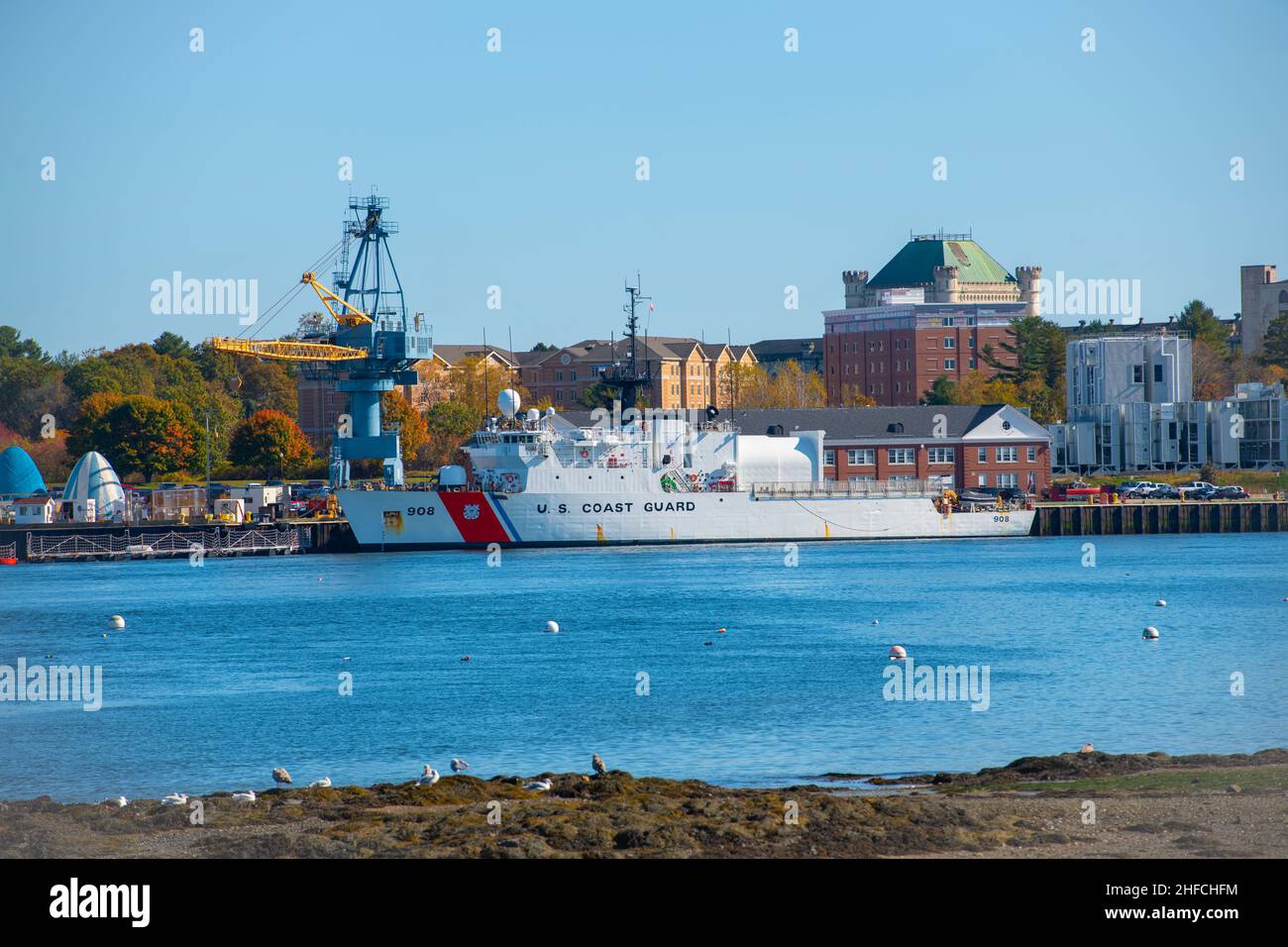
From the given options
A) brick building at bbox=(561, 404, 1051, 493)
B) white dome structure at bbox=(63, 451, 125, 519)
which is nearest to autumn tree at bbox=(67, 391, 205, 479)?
white dome structure at bbox=(63, 451, 125, 519)

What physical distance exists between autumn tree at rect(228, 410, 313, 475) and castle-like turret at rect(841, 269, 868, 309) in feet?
227

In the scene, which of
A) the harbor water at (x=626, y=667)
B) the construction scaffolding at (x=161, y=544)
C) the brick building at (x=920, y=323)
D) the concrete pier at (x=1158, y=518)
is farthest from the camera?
the brick building at (x=920, y=323)

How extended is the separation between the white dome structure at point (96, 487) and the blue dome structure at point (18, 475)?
19.2ft

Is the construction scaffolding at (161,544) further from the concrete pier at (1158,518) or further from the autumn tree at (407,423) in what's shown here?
the concrete pier at (1158,518)

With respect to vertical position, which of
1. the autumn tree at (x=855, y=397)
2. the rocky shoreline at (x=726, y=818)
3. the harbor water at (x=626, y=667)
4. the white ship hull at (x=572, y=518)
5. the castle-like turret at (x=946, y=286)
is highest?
the castle-like turret at (x=946, y=286)

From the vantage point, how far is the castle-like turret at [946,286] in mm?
136000

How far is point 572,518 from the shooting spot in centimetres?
6506

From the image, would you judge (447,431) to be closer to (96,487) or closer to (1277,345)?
(96,487)

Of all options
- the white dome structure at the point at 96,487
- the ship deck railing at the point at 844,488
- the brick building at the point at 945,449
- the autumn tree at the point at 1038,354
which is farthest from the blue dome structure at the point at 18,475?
the autumn tree at the point at 1038,354

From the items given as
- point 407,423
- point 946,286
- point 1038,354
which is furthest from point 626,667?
point 946,286

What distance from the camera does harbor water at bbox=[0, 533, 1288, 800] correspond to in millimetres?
22312
